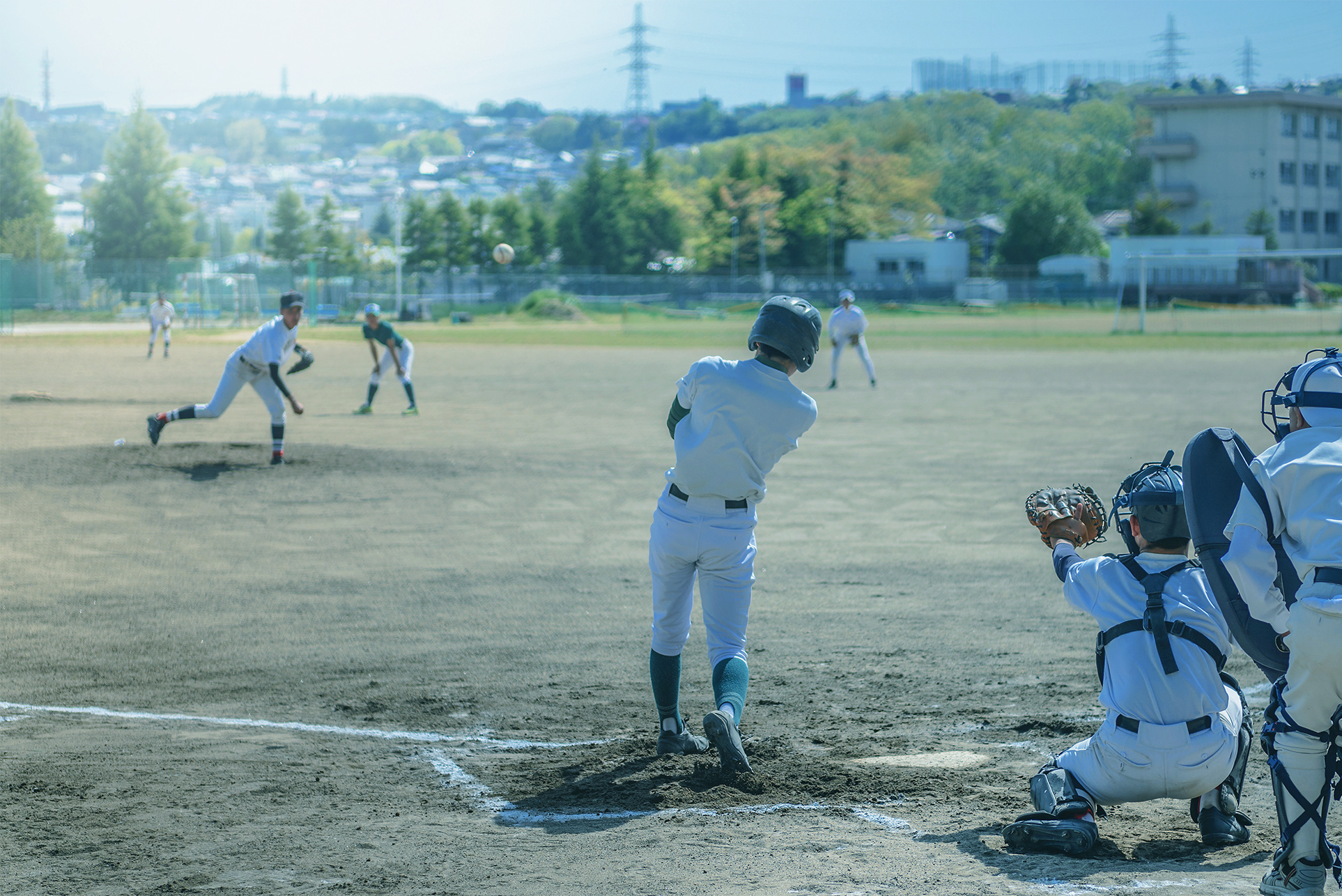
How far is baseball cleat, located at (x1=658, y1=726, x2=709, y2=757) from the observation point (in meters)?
5.47

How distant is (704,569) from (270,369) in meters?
10.9

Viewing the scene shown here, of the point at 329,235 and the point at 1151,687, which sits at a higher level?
the point at 329,235

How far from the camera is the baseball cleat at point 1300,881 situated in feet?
12.3

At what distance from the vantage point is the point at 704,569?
5.27m

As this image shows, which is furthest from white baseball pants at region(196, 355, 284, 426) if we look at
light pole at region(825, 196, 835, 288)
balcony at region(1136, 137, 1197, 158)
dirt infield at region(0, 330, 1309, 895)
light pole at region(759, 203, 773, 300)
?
balcony at region(1136, 137, 1197, 158)

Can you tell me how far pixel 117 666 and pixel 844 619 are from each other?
454 centimetres

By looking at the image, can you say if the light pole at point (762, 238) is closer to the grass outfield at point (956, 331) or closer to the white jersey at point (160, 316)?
the grass outfield at point (956, 331)

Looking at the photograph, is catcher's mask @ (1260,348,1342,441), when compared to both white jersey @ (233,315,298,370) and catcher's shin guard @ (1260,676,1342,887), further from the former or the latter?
white jersey @ (233,315,298,370)

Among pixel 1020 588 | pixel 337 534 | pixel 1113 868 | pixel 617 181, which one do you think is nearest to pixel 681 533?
pixel 1113 868

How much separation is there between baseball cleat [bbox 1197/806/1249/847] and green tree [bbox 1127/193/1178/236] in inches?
3527

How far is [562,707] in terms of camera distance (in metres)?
6.45

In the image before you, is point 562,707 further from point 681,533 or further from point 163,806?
point 163,806

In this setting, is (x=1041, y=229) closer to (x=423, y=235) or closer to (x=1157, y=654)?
(x=423, y=235)

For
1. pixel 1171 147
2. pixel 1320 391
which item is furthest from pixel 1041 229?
pixel 1320 391
